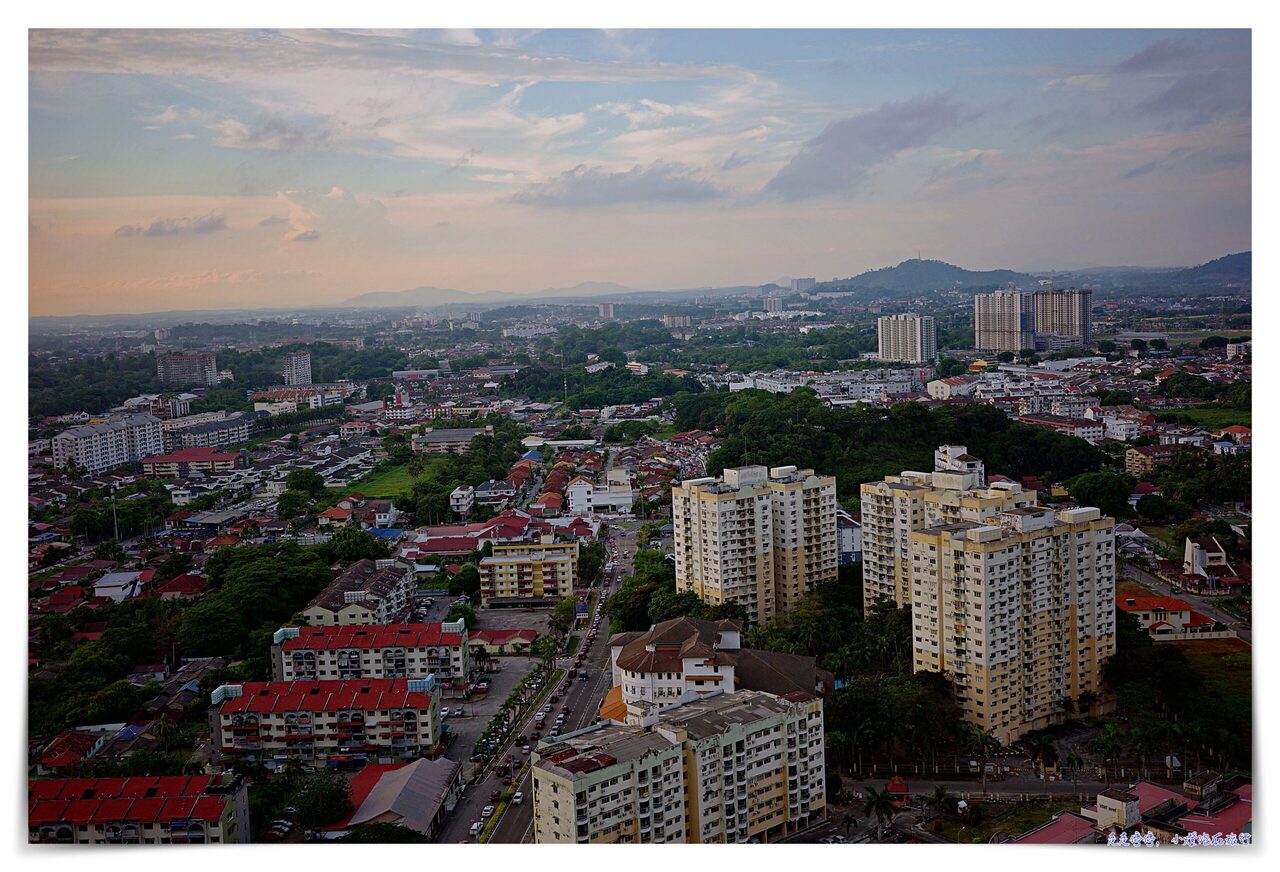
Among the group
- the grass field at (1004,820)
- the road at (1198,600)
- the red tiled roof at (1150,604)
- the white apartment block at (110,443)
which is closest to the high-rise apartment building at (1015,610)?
the grass field at (1004,820)

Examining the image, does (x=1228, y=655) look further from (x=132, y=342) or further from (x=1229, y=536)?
(x=132, y=342)

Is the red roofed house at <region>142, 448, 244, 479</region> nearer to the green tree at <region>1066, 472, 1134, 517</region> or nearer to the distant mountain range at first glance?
the green tree at <region>1066, 472, 1134, 517</region>

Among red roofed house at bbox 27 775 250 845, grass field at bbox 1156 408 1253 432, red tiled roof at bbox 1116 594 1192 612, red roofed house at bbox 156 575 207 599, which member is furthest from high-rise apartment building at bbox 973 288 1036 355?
red roofed house at bbox 27 775 250 845

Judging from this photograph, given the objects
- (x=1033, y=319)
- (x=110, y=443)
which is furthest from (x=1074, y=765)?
(x=1033, y=319)

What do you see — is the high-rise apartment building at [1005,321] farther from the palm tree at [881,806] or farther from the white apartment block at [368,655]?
the palm tree at [881,806]

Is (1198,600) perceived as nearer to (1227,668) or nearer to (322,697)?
(1227,668)
